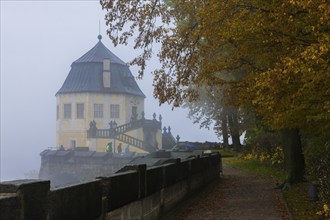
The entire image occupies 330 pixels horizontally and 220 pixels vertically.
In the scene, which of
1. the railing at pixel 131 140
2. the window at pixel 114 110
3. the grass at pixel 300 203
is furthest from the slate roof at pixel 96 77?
the grass at pixel 300 203

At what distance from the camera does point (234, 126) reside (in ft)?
132

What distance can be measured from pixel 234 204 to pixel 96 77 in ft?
183

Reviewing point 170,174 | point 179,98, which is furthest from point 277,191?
point 170,174

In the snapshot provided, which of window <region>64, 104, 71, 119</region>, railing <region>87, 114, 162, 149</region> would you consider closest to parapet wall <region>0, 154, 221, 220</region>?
railing <region>87, 114, 162, 149</region>

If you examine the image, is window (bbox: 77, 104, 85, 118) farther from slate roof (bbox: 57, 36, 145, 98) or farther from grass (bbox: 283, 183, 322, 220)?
grass (bbox: 283, 183, 322, 220)

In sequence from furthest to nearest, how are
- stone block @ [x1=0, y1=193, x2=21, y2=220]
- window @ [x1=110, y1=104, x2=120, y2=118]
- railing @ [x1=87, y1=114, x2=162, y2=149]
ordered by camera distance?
window @ [x1=110, y1=104, x2=120, y2=118] → railing @ [x1=87, y1=114, x2=162, y2=149] → stone block @ [x1=0, y1=193, x2=21, y2=220]

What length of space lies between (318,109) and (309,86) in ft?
4.91

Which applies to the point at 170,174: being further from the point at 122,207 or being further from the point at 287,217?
the point at 122,207

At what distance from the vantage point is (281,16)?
9.44 metres

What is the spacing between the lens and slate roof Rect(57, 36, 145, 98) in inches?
2603

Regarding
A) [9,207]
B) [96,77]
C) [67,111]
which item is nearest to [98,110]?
[67,111]

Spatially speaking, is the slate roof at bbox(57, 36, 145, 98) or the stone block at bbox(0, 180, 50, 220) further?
the slate roof at bbox(57, 36, 145, 98)

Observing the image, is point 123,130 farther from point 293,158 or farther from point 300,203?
point 300,203

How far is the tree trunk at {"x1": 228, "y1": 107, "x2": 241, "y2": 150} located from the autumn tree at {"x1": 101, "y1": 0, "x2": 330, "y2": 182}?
2119cm
